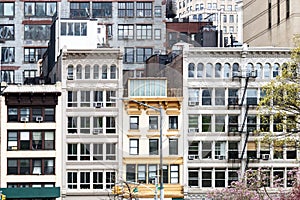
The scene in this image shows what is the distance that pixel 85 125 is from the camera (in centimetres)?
9406

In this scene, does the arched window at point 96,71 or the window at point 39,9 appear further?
the window at point 39,9

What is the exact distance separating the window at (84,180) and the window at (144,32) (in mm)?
29640

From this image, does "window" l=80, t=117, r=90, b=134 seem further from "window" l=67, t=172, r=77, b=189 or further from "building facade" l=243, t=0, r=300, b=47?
"building facade" l=243, t=0, r=300, b=47

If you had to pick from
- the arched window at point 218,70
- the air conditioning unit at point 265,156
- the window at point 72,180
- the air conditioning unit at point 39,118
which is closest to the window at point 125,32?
the arched window at point 218,70

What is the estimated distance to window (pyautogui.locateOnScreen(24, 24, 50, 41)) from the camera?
125 m

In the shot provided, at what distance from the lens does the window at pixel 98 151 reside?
9375 centimetres

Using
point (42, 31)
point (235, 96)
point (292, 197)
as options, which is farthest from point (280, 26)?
point (292, 197)

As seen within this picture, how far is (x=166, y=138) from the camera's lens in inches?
3696

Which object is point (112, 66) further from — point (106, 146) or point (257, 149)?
point (257, 149)

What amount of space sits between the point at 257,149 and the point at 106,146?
512 inches

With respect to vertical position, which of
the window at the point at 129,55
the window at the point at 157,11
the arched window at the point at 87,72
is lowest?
the arched window at the point at 87,72

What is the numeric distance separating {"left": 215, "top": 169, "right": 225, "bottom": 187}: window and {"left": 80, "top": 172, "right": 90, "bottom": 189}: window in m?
11.0

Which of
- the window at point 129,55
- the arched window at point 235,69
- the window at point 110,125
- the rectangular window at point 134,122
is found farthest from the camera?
the window at point 129,55

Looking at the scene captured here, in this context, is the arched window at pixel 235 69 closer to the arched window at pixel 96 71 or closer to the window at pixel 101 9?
the arched window at pixel 96 71
